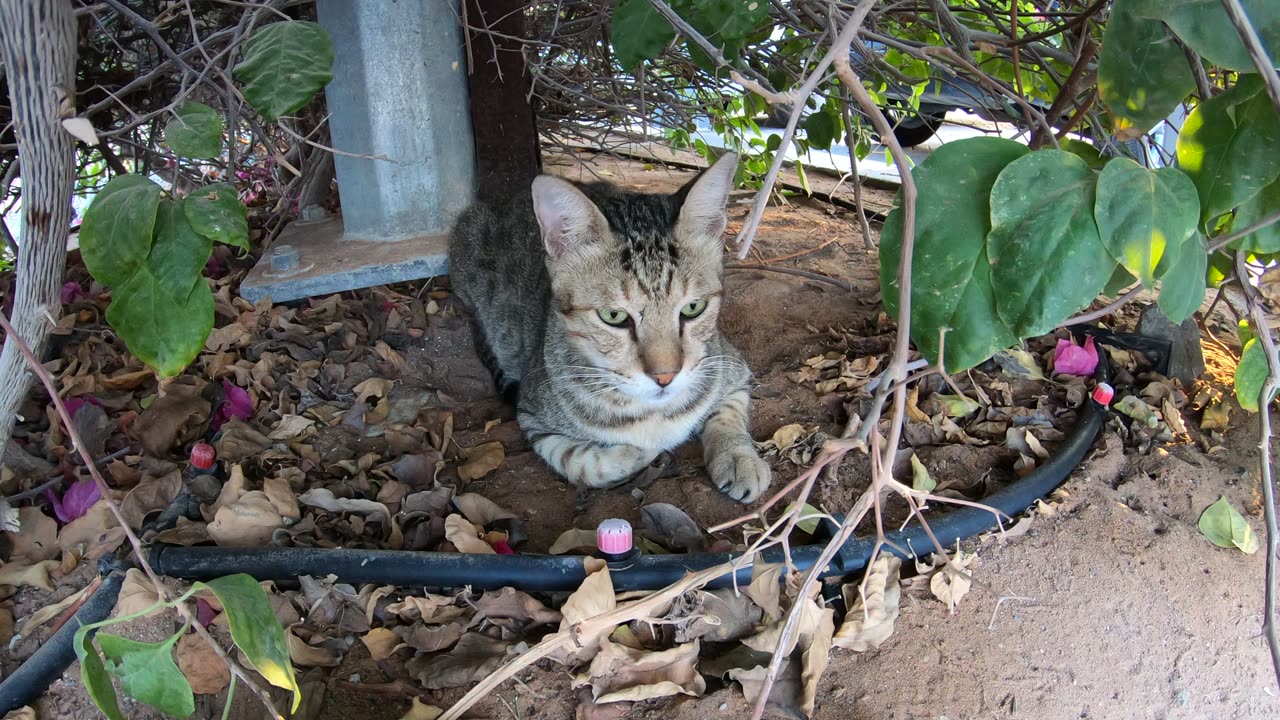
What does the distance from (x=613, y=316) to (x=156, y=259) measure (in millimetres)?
1222

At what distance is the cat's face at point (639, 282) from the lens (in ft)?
7.06

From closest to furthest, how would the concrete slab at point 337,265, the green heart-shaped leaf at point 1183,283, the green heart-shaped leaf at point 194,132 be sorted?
the green heart-shaped leaf at point 1183,283, the green heart-shaped leaf at point 194,132, the concrete slab at point 337,265

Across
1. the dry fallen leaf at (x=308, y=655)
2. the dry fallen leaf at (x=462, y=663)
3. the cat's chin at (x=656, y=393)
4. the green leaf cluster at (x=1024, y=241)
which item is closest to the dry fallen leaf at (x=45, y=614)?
the dry fallen leaf at (x=308, y=655)

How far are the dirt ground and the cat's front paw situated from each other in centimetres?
5

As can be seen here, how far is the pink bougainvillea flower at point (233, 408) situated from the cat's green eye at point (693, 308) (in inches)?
54.7

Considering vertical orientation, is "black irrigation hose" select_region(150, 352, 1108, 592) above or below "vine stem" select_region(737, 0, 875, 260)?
below

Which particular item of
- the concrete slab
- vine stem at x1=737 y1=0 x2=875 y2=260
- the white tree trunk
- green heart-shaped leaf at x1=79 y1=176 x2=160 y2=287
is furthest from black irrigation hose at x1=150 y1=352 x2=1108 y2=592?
the concrete slab

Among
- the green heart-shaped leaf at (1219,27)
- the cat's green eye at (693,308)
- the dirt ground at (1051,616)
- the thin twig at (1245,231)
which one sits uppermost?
the green heart-shaped leaf at (1219,27)

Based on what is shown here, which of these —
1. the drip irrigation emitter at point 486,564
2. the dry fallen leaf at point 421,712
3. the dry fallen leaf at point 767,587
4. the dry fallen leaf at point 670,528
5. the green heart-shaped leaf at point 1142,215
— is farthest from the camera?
the dry fallen leaf at point 670,528

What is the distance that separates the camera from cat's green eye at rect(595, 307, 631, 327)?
7.27ft

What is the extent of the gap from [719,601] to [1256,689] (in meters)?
1.08

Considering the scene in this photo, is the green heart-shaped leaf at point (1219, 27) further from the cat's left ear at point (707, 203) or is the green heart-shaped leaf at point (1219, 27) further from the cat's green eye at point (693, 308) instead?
the cat's green eye at point (693, 308)

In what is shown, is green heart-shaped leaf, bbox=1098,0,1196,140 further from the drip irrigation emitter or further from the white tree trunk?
the white tree trunk

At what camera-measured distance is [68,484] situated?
204 cm
